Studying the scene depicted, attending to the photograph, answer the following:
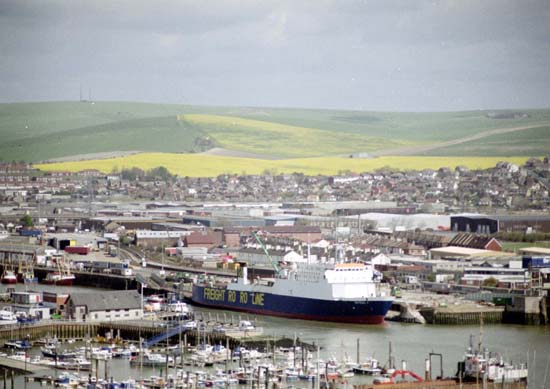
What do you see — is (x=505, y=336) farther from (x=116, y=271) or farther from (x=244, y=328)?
(x=116, y=271)

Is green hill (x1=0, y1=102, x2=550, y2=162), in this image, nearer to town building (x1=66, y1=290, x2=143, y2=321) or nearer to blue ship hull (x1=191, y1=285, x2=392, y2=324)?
blue ship hull (x1=191, y1=285, x2=392, y2=324)

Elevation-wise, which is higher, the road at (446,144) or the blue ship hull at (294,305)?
the road at (446,144)

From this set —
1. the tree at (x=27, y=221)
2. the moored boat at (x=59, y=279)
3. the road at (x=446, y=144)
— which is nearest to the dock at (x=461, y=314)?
the moored boat at (x=59, y=279)

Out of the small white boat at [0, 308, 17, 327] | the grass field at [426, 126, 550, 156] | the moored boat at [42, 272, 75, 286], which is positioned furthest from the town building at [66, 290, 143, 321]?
the grass field at [426, 126, 550, 156]

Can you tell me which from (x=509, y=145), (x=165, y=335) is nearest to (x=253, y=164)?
(x=509, y=145)

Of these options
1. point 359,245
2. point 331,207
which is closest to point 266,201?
point 331,207

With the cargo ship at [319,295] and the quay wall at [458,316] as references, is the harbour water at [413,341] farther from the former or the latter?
the quay wall at [458,316]

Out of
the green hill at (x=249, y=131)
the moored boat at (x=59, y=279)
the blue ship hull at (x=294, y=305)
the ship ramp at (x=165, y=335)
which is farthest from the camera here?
the green hill at (x=249, y=131)
